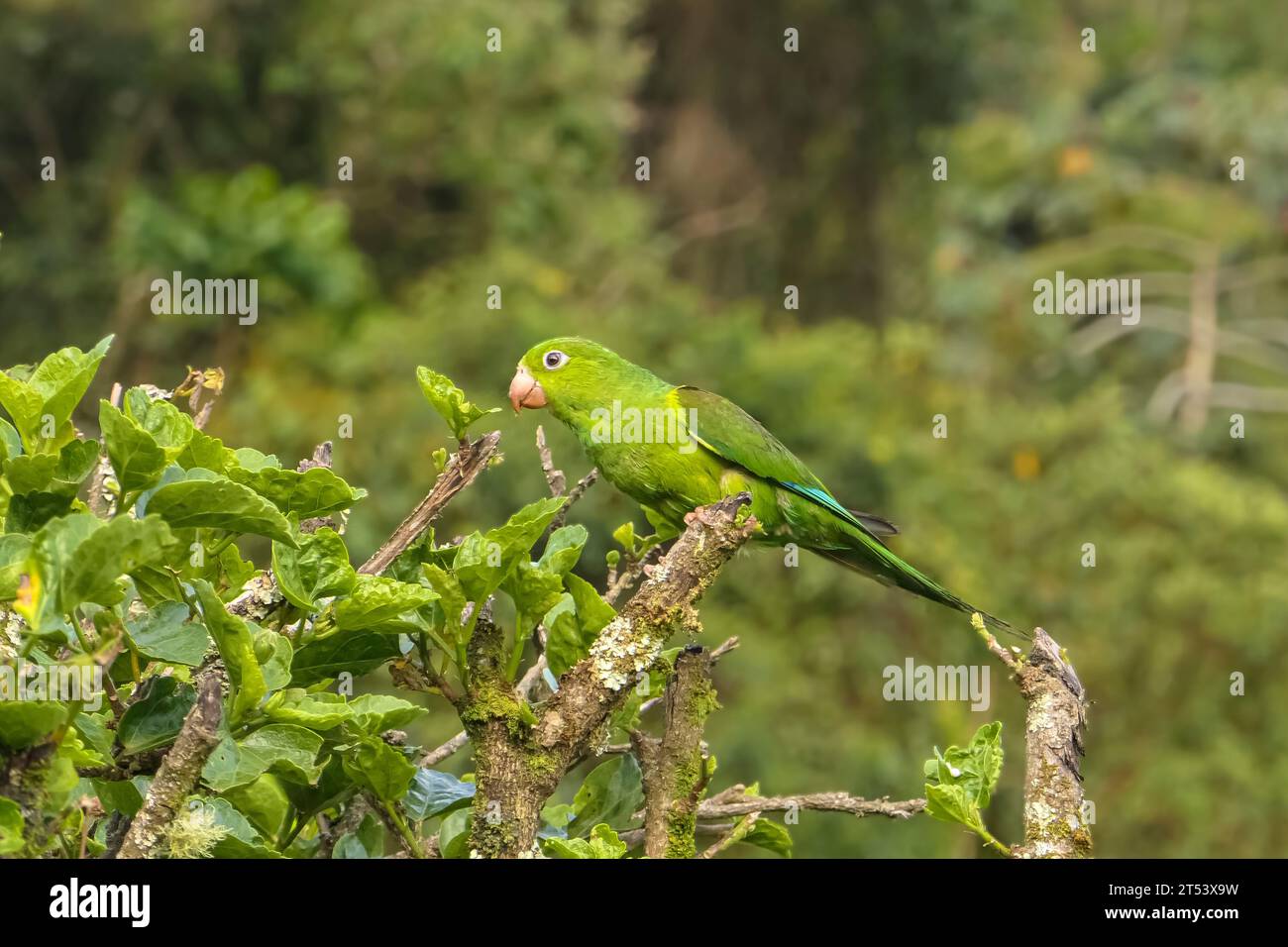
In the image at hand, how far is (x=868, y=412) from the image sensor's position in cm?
916

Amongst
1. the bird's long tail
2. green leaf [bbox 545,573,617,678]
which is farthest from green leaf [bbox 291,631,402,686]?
the bird's long tail

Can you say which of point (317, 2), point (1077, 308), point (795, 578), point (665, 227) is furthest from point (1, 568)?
point (1077, 308)

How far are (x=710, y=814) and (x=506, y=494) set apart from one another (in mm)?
6030

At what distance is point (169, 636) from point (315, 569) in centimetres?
17

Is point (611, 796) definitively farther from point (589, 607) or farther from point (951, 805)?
point (951, 805)

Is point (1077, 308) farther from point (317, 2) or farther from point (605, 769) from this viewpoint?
point (605, 769)

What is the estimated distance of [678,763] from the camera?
1845 mm

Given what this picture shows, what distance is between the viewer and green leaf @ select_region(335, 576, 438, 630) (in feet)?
5.03

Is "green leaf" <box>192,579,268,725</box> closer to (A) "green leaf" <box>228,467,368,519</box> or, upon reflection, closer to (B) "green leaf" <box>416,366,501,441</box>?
(A) "green leaf" <box>228,467,368,519</box>

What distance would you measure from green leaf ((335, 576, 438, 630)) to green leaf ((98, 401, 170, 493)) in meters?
0.24

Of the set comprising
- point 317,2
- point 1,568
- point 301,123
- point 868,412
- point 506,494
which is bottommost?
point 1,568

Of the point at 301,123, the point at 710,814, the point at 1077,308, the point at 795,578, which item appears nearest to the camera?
the point at 710,814

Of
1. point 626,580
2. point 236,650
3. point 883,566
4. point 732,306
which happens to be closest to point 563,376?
point 883,566
